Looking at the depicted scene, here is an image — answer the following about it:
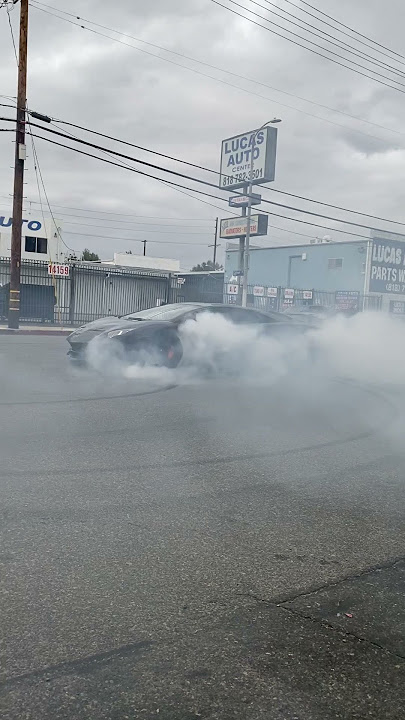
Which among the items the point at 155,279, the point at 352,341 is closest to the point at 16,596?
the point at 352,341

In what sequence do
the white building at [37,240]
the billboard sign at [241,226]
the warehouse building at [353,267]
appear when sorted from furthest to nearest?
the warehouse building at [353,267] → the billboard sign at [241,226] → the white building at [37,240]

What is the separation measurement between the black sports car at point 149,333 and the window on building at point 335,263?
35.3 m

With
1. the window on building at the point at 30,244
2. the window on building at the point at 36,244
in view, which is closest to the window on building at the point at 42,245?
the window on building at the point at 36,244

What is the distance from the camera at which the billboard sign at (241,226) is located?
40000 mm

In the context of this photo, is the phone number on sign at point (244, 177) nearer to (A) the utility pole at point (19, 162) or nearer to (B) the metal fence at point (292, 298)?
(B) the metal fence at point (292, 298)

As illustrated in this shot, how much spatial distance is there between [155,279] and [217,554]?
28393 mm

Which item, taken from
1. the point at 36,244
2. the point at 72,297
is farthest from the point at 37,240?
the point at 72,297

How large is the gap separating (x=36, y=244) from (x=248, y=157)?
46.0 feet

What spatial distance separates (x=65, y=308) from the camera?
27656 millimetres

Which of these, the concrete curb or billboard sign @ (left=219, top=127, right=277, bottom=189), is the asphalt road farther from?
A: billboard sign @ (left=219, top=127, right=277, bottom=189)

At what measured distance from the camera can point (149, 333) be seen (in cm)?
1049

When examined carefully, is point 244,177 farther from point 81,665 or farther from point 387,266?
point 81,665

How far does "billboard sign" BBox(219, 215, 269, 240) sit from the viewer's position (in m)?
40.0

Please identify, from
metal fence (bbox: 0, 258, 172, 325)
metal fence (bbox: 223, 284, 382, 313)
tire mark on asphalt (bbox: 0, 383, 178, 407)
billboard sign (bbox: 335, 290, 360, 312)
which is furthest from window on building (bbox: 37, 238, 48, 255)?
tire mark on asphalt (bbox: 0, 383, 178, 407)
